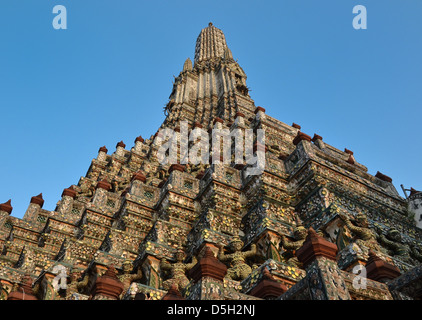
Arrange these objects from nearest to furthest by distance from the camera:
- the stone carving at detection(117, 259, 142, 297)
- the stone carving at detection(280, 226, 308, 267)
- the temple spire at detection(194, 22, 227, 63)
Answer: the stone carving at detection(280, 226, 308, 267), the stone carving at detection(117, 259, 142, 297), the temple spire at detection(194, 22, 227, 63)

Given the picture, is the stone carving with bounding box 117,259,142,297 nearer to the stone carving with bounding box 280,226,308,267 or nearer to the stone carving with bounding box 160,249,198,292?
the stone carving with bounding box 160,249,198,292

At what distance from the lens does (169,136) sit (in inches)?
1191

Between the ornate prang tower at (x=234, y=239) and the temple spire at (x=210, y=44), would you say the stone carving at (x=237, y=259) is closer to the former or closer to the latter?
the ornate prang tower at (x=234, y=239)

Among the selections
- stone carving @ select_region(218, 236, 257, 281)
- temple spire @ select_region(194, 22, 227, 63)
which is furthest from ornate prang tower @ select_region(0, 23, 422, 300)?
temple spire @ select_region(194, 22, 227, 63)

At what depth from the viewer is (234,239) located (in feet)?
34.0

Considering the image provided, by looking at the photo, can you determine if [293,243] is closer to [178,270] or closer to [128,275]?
[178,270]

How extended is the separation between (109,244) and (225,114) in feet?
63.5

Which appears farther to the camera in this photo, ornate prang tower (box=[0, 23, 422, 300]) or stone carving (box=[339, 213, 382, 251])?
stone carving (box=[339, 213, 382, 251])

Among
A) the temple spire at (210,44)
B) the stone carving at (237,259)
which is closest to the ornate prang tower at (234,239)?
the stone carving at (237,259)

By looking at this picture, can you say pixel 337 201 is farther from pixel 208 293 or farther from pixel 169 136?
pixel 169 136

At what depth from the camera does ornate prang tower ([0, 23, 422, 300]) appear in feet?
21.9

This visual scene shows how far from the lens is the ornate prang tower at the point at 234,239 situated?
6680mm

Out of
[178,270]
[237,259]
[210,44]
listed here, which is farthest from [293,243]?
[210,44]
